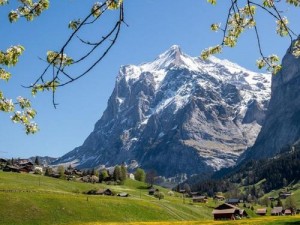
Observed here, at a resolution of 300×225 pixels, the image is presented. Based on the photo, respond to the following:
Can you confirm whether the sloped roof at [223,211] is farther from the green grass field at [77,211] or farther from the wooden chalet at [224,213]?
the green grass field at [77,211]

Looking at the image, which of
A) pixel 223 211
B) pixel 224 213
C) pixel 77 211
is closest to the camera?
pixel 77 211

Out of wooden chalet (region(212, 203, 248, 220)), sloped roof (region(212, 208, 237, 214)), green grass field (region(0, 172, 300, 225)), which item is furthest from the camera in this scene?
sloped roof (region(212, 208, 237, 214))

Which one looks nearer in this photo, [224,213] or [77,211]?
[77,211]

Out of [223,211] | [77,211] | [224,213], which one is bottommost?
[224,213]

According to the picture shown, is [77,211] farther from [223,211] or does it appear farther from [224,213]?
[223,211]

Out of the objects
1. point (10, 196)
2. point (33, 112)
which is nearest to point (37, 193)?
point (10, 196)

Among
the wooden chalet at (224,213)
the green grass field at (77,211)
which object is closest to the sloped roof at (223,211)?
the wooden chalet at (224,213)

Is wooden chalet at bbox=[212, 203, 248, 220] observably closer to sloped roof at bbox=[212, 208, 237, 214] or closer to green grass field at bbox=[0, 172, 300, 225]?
sloped roof at bbox=[212, 208, 237, 214]

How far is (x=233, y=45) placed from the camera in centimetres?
1001

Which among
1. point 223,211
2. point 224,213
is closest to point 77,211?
point 224,213

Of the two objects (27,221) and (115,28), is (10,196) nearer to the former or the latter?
(27,221)

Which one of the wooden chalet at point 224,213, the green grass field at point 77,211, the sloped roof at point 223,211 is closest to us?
the green grass field at point 77,211

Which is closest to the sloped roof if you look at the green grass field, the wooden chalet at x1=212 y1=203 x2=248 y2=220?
the wooden chalet at x1=212 y1=203 x2=248 y2=220

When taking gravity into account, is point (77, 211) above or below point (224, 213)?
above
